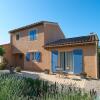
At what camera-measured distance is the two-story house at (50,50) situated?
70.1 feet

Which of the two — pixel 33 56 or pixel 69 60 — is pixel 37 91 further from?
pixel 33 56

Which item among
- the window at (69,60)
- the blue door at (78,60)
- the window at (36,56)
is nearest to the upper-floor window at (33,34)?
the window at (36,56)

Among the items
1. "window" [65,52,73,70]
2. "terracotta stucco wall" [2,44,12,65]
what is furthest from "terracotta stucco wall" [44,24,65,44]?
"terracotta stucco wall" [2,44,12,65]

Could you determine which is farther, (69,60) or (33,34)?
(33,34)

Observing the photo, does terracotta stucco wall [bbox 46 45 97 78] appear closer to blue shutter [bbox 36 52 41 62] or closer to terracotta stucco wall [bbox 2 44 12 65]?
blue shutter [bbox 36 52 41 62]

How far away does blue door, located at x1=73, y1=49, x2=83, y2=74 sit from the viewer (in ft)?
72.1

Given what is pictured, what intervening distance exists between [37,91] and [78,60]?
13438 mm

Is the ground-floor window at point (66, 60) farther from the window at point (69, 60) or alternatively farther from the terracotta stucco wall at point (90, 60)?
the terracotta stucco wall at point (90, 60)

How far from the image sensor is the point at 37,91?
30.0ft

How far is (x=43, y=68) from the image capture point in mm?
27812

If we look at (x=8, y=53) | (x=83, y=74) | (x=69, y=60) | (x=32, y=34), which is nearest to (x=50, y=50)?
(x=69, y=60)

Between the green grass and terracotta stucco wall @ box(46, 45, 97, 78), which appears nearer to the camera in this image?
the green grass

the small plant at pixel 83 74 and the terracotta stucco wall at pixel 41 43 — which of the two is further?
the terracotta stucco wall at pixel 41 43

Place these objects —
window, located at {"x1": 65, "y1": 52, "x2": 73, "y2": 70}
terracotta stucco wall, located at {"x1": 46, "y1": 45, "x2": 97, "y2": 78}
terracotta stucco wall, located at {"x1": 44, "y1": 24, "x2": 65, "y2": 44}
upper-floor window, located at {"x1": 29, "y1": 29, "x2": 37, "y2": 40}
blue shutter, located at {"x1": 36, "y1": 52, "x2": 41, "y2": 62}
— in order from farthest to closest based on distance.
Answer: upper-floor window, located at {"x1": 29, "y1": 29, "x2": 37, "y2": 40} → blue shutter, located at {"x1": 36, "y1": 52, "x2": 41, "y2": 62} → terracotta stucco wall, located at {"x1": 44, "y1": 24, "x2": 65, "y2": 44} → window, located at {"x1": 65, "y1": 52, "x2": 73, "y2": 70} → terracotta stucco wall, located at {"x1": 46, "y1": 45, "x2": 97, "y2": 78}
